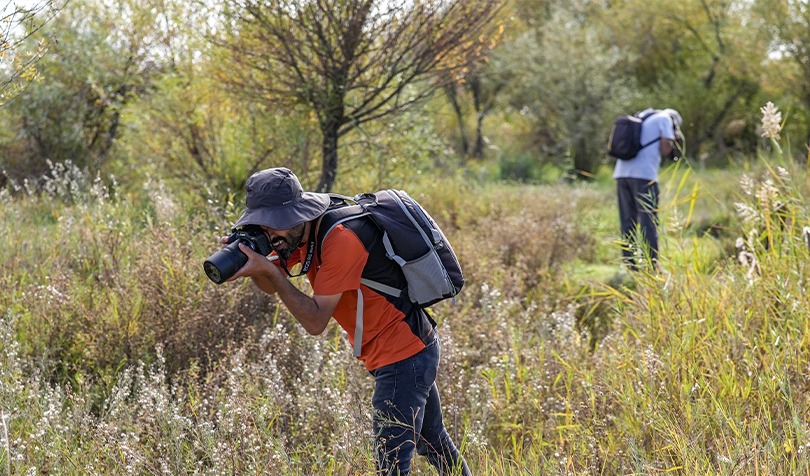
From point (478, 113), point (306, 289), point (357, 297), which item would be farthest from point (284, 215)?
point (478, 113)

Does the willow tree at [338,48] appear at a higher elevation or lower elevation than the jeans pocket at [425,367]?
higher

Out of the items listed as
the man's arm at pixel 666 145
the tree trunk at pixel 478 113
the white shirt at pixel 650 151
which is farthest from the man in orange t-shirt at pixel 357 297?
the tree trunk at pixel 478 113

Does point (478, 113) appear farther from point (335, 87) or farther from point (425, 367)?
point (425, 367)

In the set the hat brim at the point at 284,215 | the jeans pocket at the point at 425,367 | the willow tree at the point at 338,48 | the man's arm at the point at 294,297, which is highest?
the willow tree at the point at 338,48

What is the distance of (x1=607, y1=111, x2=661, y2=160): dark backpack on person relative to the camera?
6285 mm

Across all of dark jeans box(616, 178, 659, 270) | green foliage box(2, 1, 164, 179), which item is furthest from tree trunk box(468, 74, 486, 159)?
dark jeans box(616, 178, 659, 270)

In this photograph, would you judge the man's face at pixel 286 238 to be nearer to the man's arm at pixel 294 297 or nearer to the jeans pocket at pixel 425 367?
the man's arm at pixel 294 297

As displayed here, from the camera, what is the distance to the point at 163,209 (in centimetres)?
512

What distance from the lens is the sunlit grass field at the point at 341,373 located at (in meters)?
2.89

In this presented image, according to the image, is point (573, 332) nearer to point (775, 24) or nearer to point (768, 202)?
point (768, 202)

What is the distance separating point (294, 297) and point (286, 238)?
0.81ft

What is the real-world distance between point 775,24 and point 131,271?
15.5 meters

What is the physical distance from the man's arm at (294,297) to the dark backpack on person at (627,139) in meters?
4.52

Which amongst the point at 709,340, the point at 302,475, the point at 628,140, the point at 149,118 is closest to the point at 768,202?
the point at 709,340
